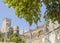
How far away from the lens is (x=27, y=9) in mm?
8195

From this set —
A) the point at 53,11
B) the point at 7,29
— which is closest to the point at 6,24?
the point at 7,29

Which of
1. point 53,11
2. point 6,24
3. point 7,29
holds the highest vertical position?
point 53,11

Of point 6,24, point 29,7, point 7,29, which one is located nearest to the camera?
point 29,7

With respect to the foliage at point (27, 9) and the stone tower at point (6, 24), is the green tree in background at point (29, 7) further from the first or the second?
the stone tower at point (6, 24)

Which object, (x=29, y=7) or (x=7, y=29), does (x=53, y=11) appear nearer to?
(x=29, y=7)

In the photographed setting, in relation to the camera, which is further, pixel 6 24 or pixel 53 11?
pixel 6 24

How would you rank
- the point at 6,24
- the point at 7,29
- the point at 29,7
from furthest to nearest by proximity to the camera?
1. the point at 6,24
2. the point at 7,29
3. the point at 29,7

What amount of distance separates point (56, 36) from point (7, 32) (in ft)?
139

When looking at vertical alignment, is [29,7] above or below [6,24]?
above

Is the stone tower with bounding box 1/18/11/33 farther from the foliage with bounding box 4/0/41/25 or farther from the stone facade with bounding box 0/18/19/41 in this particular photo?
the foliage with bounding box 4/0/41/25

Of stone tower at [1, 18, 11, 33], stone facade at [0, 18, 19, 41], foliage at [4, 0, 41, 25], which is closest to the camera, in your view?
foliage at [4, 0, 41, 25]

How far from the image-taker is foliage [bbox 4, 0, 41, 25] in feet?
26.3

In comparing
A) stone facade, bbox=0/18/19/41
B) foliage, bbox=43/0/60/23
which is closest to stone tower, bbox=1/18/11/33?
stone facade, bbox=0/18/19/41

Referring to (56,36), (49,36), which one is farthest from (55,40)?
(49,36)
